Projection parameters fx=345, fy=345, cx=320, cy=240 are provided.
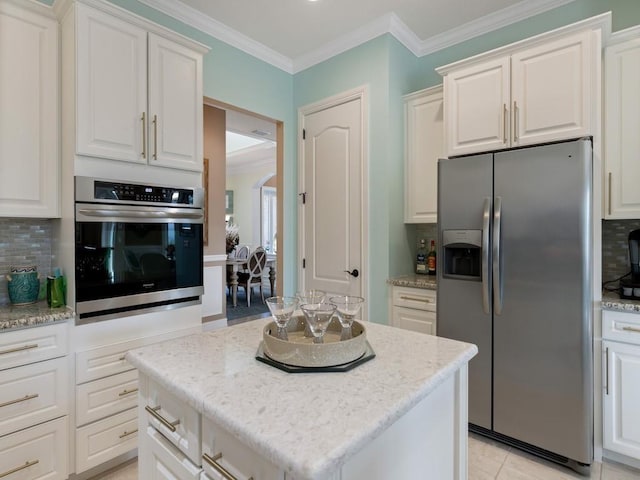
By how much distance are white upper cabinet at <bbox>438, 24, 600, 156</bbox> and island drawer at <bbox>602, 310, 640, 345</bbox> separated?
1.00 metres

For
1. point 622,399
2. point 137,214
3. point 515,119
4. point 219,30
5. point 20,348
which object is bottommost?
point 622,399

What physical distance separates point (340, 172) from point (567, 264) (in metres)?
1.76

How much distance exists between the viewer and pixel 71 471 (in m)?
1.76

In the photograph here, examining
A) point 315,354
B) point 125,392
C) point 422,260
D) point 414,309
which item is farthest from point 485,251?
point 125,392

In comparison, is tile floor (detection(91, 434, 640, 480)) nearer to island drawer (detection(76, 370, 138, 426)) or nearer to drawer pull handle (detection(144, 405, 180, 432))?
island drawer (detection(76, 370, 138, 426))

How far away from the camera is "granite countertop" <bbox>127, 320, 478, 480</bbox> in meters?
0.66

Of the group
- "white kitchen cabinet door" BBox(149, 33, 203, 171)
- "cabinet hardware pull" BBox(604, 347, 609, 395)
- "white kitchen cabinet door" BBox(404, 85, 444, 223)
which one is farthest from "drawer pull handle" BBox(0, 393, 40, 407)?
"cabinet hardware pull" BBox(604, 347, 609, 395)

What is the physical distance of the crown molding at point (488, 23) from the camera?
245cm

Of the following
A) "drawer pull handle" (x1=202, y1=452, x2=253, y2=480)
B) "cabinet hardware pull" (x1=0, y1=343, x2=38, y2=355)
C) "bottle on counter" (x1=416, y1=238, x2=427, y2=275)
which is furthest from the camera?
"bottle on counter" (x1=416, y1=238, x2=427, y2=275)

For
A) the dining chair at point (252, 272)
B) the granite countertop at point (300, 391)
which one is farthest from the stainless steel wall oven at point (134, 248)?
the dining chair at point (252, 272)

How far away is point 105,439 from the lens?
1861 millimetres

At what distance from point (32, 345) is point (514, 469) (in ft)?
8.45

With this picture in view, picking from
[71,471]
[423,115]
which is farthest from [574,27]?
[71,471]

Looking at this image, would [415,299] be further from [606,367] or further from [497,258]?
[606,367]
